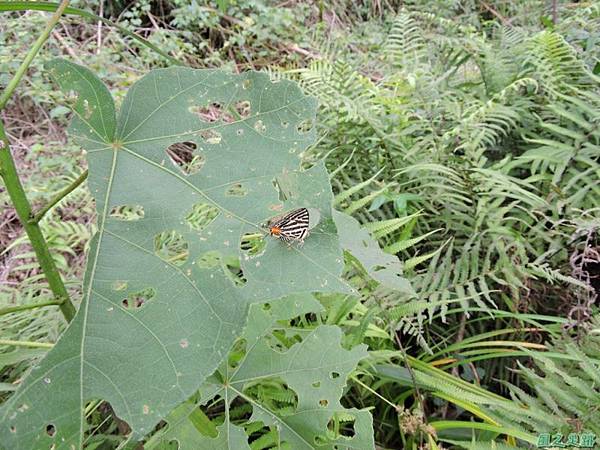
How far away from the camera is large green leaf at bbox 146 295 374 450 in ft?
2.53

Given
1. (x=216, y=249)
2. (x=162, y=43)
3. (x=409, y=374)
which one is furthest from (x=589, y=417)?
(x=162, y=43)

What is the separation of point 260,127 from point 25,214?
332mm

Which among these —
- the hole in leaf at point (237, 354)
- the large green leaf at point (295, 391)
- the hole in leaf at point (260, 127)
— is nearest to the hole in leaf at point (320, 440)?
the large green leaf at point (295, 391)

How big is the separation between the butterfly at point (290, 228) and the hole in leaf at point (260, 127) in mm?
127

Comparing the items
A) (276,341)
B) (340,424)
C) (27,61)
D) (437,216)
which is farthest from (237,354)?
(437,216)

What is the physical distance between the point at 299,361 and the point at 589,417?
2.26 feet

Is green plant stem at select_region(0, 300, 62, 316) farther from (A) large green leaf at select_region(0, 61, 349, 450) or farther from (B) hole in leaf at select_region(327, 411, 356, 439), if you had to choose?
(B) hole in leaf at select_region(327, 411, 356, 439)

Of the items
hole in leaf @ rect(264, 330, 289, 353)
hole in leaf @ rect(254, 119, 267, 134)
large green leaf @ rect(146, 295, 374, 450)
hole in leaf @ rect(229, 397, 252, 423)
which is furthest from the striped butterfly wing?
hole in leaf @ rect(229, 397, 252, 423)

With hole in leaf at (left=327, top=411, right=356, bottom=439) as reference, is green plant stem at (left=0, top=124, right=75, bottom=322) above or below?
above

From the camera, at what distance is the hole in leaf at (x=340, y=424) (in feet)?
3.00

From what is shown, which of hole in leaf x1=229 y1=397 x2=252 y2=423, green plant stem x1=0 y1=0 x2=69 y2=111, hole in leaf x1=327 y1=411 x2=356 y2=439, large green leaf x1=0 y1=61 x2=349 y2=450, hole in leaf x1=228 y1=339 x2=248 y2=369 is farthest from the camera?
hole in leaf x1=229 y1=397 x2=252 y2=423

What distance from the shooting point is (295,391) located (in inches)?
31.9

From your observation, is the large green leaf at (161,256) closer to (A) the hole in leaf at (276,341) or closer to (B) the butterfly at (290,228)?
(B) the butterfly at (290,228)

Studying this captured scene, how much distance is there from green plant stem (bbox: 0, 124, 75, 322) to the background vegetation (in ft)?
0.46
